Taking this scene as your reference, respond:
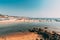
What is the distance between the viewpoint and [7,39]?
34.5 meters

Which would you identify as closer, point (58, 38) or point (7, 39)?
point (58, 38)

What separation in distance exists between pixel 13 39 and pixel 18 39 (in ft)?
4.17

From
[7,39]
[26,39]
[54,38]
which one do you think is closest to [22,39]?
[26,39]

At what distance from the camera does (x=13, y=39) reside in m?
34.2

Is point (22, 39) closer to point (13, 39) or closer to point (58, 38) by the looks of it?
point (13, 39)

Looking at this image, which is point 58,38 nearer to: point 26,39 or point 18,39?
point 26,39

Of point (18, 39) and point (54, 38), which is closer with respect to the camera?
point (54, 38)

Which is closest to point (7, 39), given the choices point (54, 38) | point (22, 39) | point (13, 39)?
point (13, 39)

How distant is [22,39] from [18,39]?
3.56 feet

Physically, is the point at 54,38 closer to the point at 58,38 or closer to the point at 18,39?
the point at 58,38

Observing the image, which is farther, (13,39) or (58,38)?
(13,39)

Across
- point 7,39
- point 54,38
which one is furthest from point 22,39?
point 54,38

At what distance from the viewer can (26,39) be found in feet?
111

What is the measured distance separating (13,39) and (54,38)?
10355 millimetres
